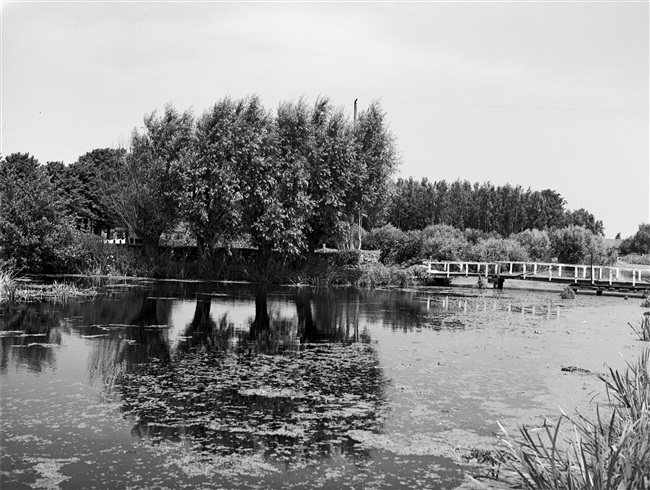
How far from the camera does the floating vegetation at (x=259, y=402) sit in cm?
813

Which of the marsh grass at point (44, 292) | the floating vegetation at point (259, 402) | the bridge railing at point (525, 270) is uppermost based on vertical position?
the bridge railing at point (525, 270)

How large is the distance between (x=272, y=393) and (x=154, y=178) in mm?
32786

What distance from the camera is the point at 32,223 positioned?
33781mm

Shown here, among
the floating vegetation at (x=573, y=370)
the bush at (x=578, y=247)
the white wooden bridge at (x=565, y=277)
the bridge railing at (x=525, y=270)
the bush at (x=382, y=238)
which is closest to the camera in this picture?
the floating vegetation at (x=573, y=370)

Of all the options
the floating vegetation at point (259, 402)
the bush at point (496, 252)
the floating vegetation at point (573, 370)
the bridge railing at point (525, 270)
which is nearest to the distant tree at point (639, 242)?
the bridge railing at point (525, 270)

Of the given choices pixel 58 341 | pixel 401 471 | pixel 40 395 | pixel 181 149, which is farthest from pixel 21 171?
pixel 401 471

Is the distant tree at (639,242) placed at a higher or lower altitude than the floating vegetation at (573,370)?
higher

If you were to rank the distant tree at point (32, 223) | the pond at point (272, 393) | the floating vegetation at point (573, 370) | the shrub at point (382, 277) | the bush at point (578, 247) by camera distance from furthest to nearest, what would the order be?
the bush at point (578, 247) → the shrub at point (382, 277) → the distant tree at point (32, 223) → the floating vegetation at point (573, 370) → the pond at point (272, 393)

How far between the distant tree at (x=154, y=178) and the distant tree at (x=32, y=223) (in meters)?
6.15

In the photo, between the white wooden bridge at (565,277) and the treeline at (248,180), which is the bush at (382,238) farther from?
the treeline at (248,180)

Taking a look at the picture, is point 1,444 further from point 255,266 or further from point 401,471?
point 255,266

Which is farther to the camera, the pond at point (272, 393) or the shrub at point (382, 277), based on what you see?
the shrub at point (382, 277)

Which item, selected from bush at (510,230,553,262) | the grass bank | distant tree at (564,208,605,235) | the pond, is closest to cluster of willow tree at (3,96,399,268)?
the grass bank

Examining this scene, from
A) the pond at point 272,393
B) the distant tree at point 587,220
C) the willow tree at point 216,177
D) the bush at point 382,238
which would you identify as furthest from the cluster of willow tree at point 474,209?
the pond at point 272,393
